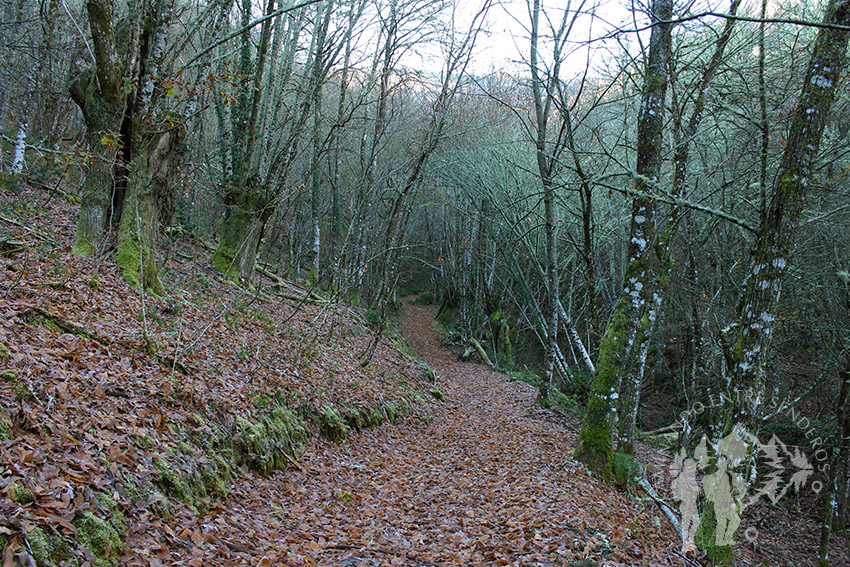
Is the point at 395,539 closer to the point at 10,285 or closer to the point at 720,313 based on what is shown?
the point at 10,285

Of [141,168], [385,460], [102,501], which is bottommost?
[385,460]

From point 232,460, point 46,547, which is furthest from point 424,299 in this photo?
point 46,547

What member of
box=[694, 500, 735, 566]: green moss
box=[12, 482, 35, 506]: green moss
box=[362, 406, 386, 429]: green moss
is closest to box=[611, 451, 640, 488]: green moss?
box=[694, 500, 735, 566]: green moss

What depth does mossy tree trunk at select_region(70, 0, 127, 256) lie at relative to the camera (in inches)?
254

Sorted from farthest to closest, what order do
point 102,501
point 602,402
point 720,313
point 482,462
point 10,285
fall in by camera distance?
point 720,313 < point 482,462 < point 602,402 < point 10,285 < point 102,501

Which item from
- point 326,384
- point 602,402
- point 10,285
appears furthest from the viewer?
point 326,384

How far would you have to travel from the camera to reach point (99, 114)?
6715 millimetres

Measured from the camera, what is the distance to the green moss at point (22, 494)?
260 centimetres

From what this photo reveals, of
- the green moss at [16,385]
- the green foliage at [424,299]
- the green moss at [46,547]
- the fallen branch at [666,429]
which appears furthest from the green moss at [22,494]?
the green foliage at [424,299]

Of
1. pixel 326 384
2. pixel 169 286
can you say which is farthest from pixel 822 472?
pixel 169 286

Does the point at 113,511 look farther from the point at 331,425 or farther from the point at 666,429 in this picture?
the point at 666,429

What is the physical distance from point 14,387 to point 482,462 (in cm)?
583

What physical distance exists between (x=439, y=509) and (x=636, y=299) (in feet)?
12.9

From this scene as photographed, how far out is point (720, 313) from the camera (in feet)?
33.9
